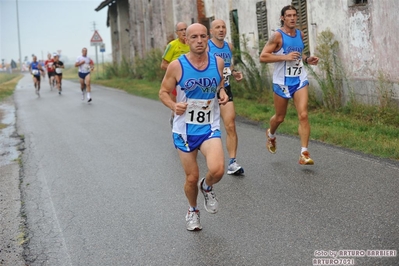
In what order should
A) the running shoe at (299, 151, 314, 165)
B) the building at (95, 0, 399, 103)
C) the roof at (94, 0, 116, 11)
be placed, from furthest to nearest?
the roof at (94, 0, 116, 11)
the building at (95, 0, 399, 103)
the running shoe at (299, 151, 314, 165)

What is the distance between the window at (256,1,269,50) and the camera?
19.7 metres

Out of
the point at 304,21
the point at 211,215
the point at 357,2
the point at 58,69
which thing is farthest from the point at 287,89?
the point at 58,69

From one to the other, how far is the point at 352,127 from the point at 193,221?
6466 mm

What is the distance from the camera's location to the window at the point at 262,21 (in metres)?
19.7

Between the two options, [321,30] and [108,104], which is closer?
[321,30]

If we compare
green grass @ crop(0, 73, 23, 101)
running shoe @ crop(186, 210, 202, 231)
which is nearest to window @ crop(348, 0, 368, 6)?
running shoe @ crop(186, 210, 202, 231)

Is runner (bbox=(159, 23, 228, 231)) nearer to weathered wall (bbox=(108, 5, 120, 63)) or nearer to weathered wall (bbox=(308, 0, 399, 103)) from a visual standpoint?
weathered wall (bbox=(308, 0, 399, 103))

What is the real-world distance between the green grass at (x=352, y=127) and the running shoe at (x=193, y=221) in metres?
3.71

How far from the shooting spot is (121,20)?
4691 centimetres

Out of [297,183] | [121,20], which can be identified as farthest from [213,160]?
[121,20]

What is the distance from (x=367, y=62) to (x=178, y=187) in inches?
A: 261

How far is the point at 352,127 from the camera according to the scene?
1204 cm

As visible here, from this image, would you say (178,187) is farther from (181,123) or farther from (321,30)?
(321,30)

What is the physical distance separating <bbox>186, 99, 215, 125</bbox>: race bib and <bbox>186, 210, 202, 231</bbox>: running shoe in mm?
822
